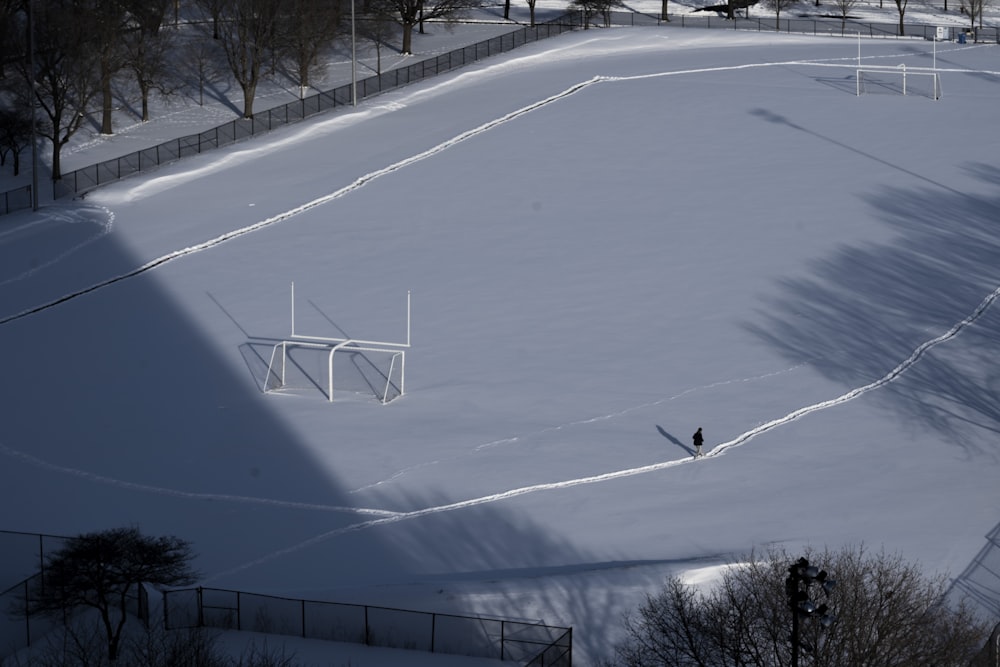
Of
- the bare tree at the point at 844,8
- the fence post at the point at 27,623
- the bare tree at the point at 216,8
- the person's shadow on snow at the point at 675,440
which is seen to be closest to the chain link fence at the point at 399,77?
the bare tree at the point at 844,8

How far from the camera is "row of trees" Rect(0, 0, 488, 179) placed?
61.6 meters

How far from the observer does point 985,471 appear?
36.6 m

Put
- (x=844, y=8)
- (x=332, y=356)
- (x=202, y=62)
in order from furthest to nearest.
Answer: (x=844, y=8)
(x=202, y=62)
(x=332, y=356)

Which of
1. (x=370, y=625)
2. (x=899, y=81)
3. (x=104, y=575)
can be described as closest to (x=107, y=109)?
(x=899, y=81)

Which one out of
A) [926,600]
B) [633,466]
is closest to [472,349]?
[633,466]

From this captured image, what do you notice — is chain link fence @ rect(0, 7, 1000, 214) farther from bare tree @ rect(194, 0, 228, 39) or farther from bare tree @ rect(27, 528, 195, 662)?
bare tree @ rect(27, 528, 195, 662)

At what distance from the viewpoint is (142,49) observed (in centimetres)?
6756

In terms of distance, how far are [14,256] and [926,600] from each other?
35371 millimetres

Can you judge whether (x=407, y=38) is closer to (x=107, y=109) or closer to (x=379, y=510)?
(x=107, y=109)

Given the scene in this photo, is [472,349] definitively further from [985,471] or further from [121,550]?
[121,550]

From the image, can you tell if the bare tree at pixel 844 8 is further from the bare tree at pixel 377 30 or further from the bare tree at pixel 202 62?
the bare tree at pixel 202 62

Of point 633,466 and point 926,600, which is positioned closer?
point 926,600

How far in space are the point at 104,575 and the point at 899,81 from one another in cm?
5003

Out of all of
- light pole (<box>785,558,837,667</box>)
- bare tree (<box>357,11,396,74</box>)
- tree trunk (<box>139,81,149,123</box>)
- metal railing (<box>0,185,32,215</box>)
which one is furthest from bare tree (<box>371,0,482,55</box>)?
light pole (<box>785,558,837,667</box>)
